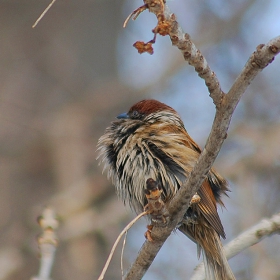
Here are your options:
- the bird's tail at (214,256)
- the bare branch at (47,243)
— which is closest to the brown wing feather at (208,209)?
the bird's tail at (214,256)

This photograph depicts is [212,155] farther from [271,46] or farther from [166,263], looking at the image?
[166,263]

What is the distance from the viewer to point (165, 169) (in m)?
4.17

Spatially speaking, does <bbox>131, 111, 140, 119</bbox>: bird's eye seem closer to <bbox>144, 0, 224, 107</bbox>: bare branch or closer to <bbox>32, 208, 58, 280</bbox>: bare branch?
<bbox>32, 208, 58, 280</bbox>: bare branch

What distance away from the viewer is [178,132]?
14.7 ft

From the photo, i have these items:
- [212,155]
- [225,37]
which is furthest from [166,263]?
[212,155]

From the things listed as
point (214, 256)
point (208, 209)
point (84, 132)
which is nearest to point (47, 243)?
point (208, 209)

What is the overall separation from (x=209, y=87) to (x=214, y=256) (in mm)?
1964

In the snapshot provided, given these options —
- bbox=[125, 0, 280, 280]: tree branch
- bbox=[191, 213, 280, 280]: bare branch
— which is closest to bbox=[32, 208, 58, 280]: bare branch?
bbox=[125, 0, 280, 280]: tree branch

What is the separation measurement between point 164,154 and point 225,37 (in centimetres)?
512

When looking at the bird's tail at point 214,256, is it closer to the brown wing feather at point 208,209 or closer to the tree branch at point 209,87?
the brown wing feather at point 208,209

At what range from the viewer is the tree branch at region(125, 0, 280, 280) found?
8.64ft

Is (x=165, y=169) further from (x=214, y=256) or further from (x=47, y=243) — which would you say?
(x=47, y=243)

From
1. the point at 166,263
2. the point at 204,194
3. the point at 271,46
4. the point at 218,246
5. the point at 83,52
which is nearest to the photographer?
the point at 271,46

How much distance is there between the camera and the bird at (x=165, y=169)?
416cm
